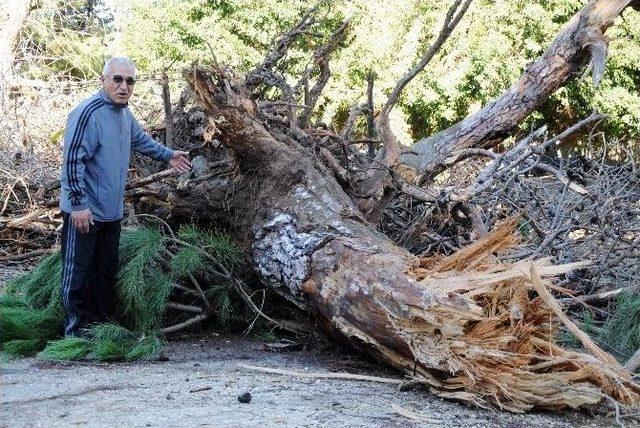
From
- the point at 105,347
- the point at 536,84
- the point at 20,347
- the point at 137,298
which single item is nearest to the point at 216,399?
the point at 105,347

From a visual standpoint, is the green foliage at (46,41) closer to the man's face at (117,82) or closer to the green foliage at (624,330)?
the man's face at (117,82)

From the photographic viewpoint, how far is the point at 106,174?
4.41 m

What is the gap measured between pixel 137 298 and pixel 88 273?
31cm

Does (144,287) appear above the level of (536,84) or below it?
below

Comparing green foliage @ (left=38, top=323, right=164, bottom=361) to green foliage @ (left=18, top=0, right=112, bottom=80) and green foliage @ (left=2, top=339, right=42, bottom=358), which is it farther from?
green foliage @ (left=18, top=0, right=112, bottom=80)

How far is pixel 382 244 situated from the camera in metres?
3.99

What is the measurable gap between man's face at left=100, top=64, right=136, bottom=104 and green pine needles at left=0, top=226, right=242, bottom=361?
826 mm

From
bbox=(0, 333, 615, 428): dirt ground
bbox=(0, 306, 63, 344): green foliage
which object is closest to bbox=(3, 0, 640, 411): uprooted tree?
bbox=(0, 333, 615, 428): dirt ground

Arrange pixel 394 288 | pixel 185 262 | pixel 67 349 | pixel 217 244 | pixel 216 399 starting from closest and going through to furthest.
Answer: pixel 216 399
pixel 394 288
pixel 67 349
pixel 185 262
pixel 217 244

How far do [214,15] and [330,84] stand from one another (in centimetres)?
325

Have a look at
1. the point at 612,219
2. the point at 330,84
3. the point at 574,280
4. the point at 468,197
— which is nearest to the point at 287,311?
the point at 468,197

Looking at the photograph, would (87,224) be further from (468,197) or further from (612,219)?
(612,219)

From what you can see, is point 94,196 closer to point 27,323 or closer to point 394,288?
point 27,323

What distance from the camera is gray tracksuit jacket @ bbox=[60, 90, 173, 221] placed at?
4.26m
